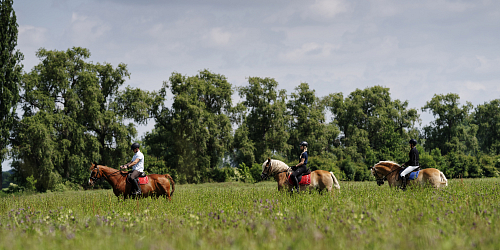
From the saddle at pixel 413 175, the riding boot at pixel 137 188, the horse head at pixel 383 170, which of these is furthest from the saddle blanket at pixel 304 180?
the riding boot at pixel 137 188

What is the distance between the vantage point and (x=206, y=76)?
155ft

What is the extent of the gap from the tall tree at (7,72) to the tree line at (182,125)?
90 mm

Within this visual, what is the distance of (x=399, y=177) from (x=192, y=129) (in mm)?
29879

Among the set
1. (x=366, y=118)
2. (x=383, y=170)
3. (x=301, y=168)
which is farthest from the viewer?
(x=366, y=118)

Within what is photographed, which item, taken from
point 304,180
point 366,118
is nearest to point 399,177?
point 304,180

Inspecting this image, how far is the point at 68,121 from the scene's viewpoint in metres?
33.8

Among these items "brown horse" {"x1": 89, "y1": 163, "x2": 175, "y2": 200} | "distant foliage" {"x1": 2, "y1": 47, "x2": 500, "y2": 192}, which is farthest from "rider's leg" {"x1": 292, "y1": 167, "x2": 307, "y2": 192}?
"distant foliage" {"x1": 2, "y1": 47, "x2": 500, "y2": 192}

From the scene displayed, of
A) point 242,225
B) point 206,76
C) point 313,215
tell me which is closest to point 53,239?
point 242,225

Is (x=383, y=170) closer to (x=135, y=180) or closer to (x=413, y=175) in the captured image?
(x=413, y=175)

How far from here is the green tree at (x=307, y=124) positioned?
170ft

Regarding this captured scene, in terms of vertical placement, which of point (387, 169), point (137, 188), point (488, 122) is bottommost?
point (137, 188)

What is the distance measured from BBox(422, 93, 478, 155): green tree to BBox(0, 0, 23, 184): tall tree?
219 ft

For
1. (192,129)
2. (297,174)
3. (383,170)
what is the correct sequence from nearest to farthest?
(297,174) → (383,170) → (192,129)

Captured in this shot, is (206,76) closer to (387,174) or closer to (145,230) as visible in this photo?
(387,174)
